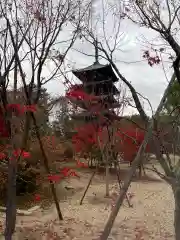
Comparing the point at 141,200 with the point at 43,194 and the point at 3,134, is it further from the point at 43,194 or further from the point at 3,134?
the point at 3,134

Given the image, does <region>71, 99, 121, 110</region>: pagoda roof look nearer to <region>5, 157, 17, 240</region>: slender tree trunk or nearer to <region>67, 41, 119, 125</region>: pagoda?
<region>67, 41, 119, 125</region>: pagoda

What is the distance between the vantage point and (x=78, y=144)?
1628 cm

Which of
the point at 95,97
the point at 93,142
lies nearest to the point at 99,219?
the point at 95,97

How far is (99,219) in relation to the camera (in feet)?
24.2

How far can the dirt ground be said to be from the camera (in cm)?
620

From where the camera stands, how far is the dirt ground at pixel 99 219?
6195 millimetres

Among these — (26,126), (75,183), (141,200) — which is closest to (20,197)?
(75,183)

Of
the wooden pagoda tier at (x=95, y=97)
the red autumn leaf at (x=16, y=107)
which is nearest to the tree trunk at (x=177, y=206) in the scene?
the red autumn leaf at (x=16, y=107)

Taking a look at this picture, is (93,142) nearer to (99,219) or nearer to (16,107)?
(99,219)

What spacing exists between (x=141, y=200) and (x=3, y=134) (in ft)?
17.6

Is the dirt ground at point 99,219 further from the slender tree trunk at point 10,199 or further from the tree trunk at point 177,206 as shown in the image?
the tree trunk at point 177,206

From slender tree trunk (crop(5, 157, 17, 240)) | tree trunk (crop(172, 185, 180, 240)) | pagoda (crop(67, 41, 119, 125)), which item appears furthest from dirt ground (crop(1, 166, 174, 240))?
tree trunk (crop(172, 185, 180, 240))

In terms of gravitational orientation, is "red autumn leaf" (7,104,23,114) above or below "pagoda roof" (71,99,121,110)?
below

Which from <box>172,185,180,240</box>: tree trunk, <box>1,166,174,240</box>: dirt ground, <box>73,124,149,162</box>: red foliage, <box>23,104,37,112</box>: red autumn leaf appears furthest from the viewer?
<box>73,124,149,162</box>: red foliage
